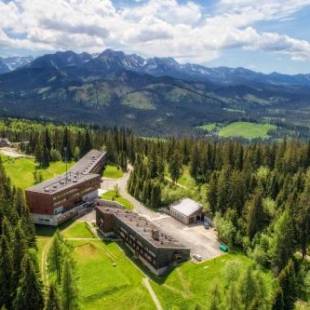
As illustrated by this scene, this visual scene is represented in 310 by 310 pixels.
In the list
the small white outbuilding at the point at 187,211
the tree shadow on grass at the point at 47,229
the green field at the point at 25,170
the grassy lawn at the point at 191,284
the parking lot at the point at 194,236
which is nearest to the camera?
the grassy lawn at the point at 191,284

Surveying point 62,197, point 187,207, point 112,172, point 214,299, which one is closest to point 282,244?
point 214,299

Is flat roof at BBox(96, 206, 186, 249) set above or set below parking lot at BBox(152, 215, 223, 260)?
above

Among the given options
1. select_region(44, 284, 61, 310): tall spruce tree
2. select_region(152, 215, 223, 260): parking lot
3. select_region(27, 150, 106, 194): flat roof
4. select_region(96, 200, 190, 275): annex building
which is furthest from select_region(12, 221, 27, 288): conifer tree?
select_region(152, 215, 223, 260): parking lot

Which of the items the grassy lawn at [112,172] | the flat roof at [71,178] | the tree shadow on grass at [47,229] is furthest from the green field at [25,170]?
the tree shadow on grass at [47,229]

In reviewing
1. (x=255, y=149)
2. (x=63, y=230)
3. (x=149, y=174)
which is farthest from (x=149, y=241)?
(x=255, y=149)

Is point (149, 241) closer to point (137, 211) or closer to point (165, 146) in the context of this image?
point (137, 211)

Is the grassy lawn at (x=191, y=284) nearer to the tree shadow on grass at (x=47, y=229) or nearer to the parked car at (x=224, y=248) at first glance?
the parked car at (x=224, y=248)

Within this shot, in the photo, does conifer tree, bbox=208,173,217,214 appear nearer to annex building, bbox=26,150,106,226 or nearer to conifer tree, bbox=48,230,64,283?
annex building, bbox=26,150,106,226
